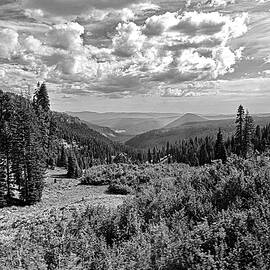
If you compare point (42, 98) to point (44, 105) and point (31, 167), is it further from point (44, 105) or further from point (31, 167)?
point (31, 167)

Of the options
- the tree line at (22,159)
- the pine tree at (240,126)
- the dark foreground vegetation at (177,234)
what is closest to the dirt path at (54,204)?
the tree line at (22,159)

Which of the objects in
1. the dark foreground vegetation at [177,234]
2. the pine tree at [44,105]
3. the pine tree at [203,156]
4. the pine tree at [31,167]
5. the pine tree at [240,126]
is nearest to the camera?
the dark foreground vegetation at [177,234]

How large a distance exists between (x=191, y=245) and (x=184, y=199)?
17.3ft

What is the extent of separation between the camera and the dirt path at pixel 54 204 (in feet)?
76.1

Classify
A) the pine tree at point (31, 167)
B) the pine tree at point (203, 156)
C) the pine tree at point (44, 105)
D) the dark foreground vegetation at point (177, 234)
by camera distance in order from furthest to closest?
1. the pine tree at point (203, 156)
2. the pine tree at point (44, 105)
3. the pine tree at point (31, 167)
4. the dark foreground vegetation at point (177, 234)

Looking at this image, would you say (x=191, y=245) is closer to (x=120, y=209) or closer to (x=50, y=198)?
(x=120, y=209)

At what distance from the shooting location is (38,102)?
68.5 metres

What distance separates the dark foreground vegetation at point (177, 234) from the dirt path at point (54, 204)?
7005 millimetres

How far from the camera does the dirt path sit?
76.1ft

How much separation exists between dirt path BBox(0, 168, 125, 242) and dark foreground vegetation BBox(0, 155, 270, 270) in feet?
23.0

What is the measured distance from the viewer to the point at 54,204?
39.4 meters

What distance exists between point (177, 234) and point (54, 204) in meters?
31.8

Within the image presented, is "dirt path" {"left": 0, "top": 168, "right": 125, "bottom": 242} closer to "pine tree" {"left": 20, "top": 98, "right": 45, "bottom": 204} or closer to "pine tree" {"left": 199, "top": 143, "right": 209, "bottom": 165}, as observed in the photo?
"pine tree" {"left": 20, "top": 98, "right": 45, "bottom": 204}

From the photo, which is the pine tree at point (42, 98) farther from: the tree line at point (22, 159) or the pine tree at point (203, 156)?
the pine tree at point (203, 156)
